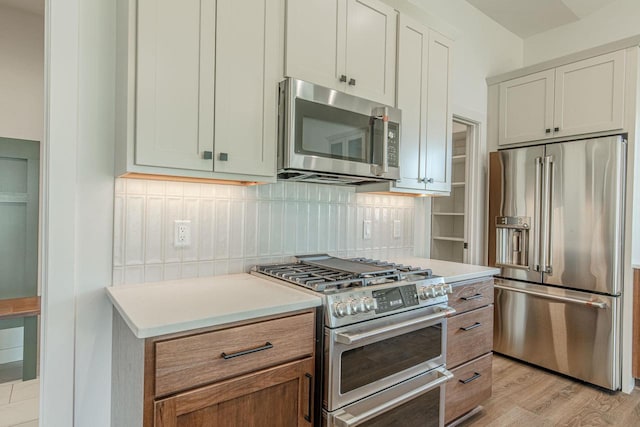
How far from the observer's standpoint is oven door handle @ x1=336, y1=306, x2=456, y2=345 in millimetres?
1395

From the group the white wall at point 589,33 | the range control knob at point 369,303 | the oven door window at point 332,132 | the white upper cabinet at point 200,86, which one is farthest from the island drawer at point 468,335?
the white wall at point 589,33

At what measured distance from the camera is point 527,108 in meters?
3.09

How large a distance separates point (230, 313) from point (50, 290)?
2.61 feet

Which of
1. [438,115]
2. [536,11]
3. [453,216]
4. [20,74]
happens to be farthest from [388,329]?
[20,74]

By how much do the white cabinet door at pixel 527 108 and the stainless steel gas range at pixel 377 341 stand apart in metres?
1.94

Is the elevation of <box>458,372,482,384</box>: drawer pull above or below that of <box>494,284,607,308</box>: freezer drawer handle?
below

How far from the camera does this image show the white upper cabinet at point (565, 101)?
2.60 meters

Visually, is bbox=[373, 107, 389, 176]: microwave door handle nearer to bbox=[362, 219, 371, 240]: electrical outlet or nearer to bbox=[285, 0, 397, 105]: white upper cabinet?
bbox=[285, 0, 397, 105]: white upper cabinet

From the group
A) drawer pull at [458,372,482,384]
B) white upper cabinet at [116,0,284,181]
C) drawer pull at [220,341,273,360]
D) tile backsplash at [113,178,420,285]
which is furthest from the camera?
drawer pull at [458,372,482,384]

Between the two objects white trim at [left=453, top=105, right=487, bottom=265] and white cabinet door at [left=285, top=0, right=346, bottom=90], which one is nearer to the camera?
white cabinet door at [left=285, top=0, right=346, bottom=90]

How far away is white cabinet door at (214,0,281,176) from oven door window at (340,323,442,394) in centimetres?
89

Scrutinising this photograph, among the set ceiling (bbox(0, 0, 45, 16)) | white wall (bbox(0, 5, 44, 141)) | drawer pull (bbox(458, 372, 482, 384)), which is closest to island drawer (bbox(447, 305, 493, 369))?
drawer pull (bbox(458, 372, 482, 384))

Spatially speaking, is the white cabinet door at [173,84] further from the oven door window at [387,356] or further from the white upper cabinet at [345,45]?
the oven door window at [387,356]

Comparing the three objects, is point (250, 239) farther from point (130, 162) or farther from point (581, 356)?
point (581, 356)
